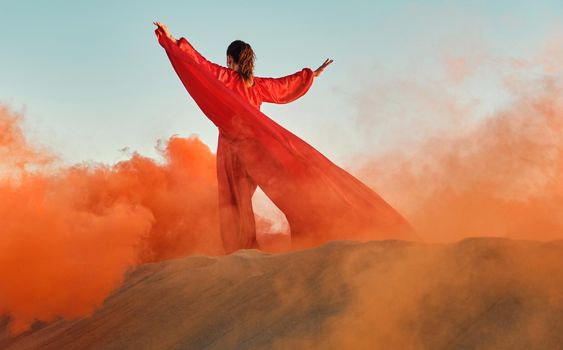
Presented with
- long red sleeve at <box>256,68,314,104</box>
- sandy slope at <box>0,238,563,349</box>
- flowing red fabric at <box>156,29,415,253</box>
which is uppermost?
long red sleeve at <box>256,68,314,104</box>

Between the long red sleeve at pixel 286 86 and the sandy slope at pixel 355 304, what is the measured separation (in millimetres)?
2882

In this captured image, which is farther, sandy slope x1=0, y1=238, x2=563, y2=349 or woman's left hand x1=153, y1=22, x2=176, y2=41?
woman's left hand x1=153, y1=22, x2=176, y2=41

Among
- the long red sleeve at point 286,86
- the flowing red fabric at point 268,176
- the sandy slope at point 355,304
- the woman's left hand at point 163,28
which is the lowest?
the sandy slope at point 355,304

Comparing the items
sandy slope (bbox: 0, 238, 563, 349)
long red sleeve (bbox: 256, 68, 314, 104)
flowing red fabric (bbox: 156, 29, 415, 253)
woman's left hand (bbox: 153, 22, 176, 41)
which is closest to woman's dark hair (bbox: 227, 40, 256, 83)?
flowing red fabric (bbox: 156, 29, 415, 253)

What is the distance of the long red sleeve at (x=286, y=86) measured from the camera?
654cm

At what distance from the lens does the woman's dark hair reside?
245 inches

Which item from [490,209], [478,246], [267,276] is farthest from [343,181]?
[478,246]

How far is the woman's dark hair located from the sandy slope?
2740 millimetres

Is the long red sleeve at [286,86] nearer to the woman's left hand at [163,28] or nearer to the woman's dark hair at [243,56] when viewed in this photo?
the woman's dark hair at [243,56]

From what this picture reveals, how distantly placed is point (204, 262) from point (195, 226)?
9.71 ft

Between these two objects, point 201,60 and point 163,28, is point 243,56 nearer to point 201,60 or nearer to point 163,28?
point 201,60

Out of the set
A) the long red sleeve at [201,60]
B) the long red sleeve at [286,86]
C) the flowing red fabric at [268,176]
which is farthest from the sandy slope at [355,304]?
the long red sleeve at [286,86]

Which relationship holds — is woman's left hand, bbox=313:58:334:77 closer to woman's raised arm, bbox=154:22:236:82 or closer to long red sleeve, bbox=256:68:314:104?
long red sleeve, bbox=256:68:314:104

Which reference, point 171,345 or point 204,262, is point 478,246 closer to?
point 171,345
